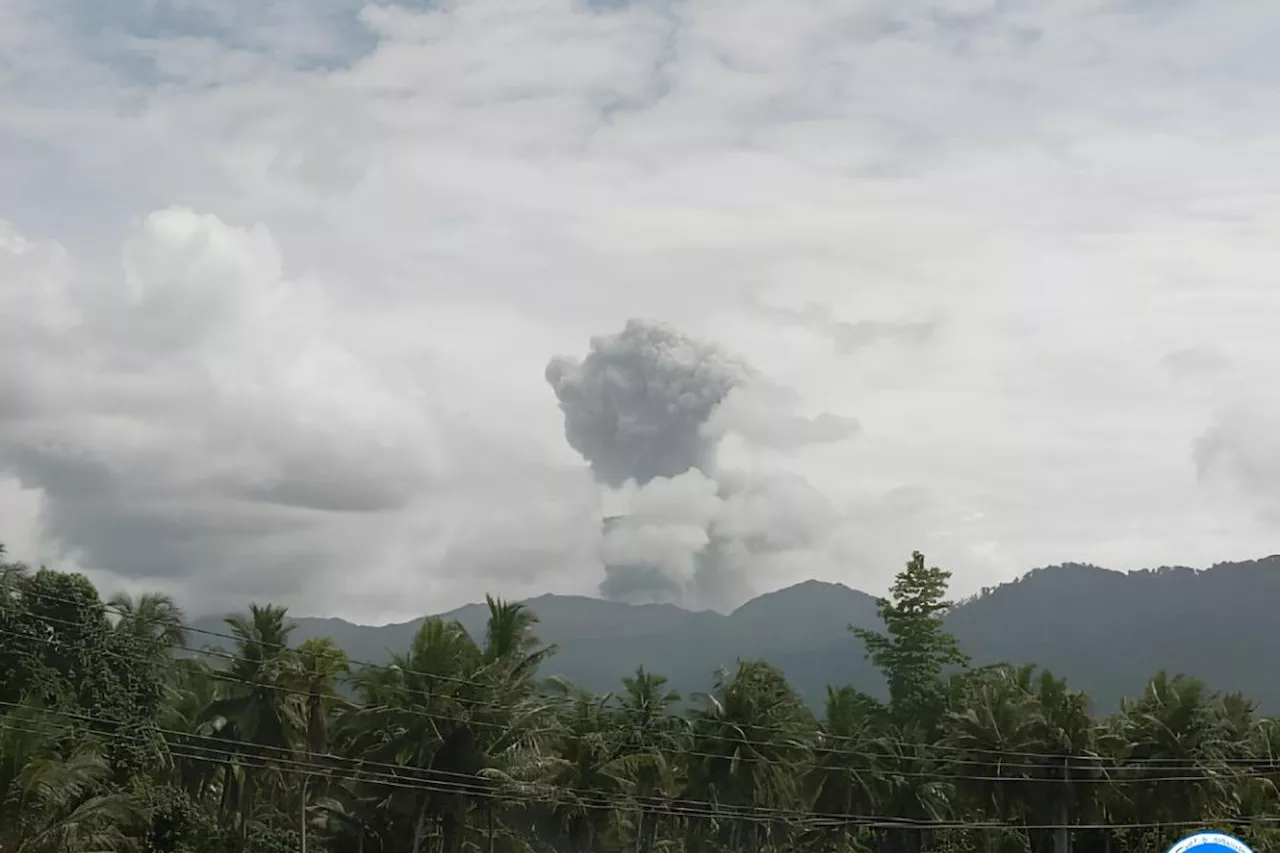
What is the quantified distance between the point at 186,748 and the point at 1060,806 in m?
38.8

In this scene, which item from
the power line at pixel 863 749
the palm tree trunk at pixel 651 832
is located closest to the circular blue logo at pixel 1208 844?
the power line at pixel 863 749

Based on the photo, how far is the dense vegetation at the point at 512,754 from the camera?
52.0 metres

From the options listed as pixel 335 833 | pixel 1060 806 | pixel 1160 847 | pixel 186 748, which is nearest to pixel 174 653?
pixel 186 748

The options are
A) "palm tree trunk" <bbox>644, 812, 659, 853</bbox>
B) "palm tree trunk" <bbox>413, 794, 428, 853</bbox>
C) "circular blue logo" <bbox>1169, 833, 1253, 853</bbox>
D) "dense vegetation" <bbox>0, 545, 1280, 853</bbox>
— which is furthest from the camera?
"palm tree trunk" <bbox>644, 812, 659, 853</bbox>

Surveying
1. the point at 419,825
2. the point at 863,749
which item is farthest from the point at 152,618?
the point at 863,749

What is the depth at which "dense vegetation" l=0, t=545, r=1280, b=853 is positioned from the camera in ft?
171

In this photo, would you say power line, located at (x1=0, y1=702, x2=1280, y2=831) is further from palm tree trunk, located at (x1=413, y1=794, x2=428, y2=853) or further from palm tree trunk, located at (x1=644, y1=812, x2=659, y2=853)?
palm tree trunk, located at (x1=644, y1=812, x2=659, y2=853)

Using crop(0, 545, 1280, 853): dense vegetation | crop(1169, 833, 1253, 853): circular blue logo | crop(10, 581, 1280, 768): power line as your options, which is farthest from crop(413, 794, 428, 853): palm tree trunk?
crop(1169, 833, 1253, 853): circular blue logo

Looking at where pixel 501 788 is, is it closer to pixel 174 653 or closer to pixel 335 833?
pixel 335 833

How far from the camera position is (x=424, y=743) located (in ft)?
172

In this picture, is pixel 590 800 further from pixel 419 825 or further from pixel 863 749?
pixel 863 749

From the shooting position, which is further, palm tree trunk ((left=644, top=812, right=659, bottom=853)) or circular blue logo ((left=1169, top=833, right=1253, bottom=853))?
palm tree trunk ((left=644, top=812, right=659, bottom=853))

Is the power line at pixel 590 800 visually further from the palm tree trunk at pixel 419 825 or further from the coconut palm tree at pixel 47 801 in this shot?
the coconut palm tree at pixel 47 801

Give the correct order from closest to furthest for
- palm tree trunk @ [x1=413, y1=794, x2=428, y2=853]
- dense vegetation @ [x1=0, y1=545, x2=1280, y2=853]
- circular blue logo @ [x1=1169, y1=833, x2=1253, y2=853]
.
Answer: circular blue logo @ [x1=1169, y1=833, x2=1253, y2=853] → dense vegetation @ [x1=0, y1=545, x2=1280, y2=853] → palm tree trunk @ [x1=413, y1=794, x2=428, y2=853]
